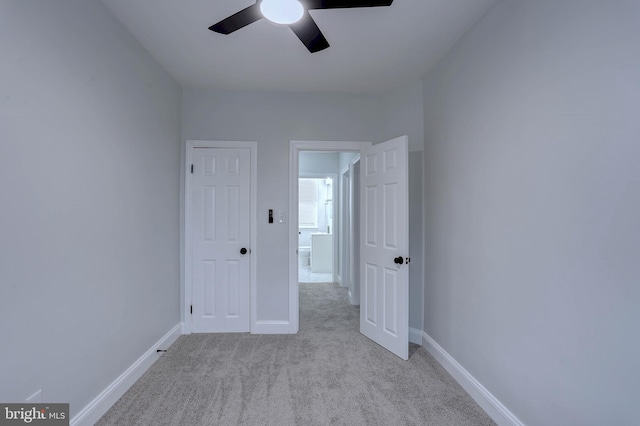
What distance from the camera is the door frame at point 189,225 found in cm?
304

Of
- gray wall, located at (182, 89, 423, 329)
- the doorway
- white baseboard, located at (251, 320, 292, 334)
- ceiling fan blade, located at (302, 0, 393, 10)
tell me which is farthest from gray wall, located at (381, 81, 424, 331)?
the doorway

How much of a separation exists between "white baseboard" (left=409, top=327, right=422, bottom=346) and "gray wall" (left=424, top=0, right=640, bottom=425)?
0.57 meters

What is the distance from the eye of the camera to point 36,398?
1378 millimetres

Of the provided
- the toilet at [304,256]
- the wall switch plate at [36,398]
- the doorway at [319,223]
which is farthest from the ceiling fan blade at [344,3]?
the toilet at [304,256]

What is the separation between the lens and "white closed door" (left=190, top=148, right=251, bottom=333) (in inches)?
121

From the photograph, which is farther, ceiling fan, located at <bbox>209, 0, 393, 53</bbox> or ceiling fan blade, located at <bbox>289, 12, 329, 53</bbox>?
ceiling fan blade, located at <bbox>289, 12, 329, 53</bbox>

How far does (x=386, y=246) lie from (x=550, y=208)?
144cm

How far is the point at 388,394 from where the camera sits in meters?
2.03

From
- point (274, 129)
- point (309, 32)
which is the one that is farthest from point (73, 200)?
point (274, 129)

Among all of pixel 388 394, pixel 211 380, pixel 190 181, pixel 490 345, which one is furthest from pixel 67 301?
pixel 490 345

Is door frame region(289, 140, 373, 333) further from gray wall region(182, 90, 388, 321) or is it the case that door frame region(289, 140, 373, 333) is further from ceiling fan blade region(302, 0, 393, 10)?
ceiling fan blade region(302, 0, 393, 10)

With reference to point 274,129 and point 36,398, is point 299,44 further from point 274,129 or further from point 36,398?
point 36,398

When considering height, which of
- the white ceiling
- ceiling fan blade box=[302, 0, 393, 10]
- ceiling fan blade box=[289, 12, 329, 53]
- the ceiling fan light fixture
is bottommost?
ceiling fan blade box=[302, 0, 393, 10]

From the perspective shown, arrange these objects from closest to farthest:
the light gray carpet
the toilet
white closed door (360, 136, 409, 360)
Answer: the light gray carpet < white closed door (360, 136, 409, 360) < the toilet
